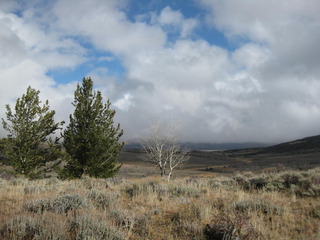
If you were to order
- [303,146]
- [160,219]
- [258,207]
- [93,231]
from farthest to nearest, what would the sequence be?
[303,146]
[258,207]
[160,219]
[93,231]

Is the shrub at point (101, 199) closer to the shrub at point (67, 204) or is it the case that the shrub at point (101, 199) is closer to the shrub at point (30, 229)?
the shrub at point (67, 204)

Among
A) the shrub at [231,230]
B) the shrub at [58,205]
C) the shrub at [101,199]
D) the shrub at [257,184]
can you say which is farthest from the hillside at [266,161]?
the shrub at [231,230]

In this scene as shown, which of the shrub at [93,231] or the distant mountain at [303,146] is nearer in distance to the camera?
the shrub at [93,231]

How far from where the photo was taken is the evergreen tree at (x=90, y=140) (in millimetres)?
19812

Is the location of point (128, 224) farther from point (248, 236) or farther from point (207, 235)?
point (248, 236)

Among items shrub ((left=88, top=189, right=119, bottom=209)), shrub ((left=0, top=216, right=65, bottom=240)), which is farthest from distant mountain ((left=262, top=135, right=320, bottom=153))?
shrub ((left=0, top=216, right=65, bottom=240))

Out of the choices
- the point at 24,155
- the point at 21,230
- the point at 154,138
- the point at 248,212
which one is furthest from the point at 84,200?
the point at 154,138

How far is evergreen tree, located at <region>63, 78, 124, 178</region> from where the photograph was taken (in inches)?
780

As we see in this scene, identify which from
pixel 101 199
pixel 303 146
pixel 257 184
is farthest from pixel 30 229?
pixel 303 146

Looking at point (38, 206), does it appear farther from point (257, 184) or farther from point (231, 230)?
point (257, 184)

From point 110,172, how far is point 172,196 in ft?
42.4

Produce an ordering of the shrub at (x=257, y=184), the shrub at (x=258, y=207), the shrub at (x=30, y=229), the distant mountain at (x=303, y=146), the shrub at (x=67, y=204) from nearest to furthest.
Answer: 1. the shrub at (x=30, y=229)
2. the shrub at (x=258, y=207)
3. the shrub at (x=67, y=204)
4. the shrub at (x=257, y=184)
5. the distant mountain at (x=303, y=146)

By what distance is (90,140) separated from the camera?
19906 mm

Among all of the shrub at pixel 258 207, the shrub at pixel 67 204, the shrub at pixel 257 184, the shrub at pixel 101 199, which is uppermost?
the shrub at pixel 67 204
